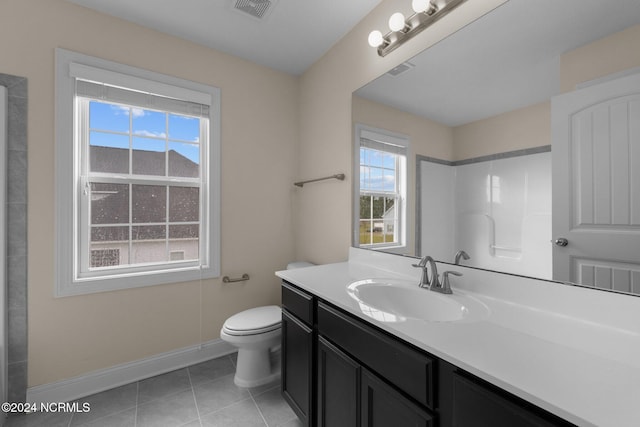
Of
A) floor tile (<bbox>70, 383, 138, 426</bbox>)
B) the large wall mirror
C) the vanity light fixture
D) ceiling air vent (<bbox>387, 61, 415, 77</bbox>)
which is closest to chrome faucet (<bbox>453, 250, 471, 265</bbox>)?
Result: the large wall mirror

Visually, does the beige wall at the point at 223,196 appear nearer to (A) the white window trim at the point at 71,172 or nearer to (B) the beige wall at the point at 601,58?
(A) the white window trim at the point at 71,172

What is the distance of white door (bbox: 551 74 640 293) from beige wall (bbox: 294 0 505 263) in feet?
2.42

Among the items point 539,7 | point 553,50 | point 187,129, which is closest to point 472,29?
point 539,7

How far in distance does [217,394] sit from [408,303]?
4.65ft

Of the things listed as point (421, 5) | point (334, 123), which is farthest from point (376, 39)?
point (334, 123)

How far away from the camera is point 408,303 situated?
1.29m

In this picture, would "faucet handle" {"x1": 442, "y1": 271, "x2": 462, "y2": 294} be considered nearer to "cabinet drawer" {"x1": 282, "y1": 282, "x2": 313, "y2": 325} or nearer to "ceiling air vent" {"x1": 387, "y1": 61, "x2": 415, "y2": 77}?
"cabinet drawer" {"x1": 282, "y1": 282, "x2": 313, "y2": 325}

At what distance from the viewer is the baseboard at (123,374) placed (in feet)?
5.49

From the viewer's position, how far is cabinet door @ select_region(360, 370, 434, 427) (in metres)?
0.81

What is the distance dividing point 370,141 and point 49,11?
215 centimetres

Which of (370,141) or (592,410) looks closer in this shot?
(592,410)

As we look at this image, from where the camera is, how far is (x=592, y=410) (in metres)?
0.51

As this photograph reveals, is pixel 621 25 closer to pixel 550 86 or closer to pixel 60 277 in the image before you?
pixel 550 86

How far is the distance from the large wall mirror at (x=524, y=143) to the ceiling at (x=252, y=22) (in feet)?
2.21
